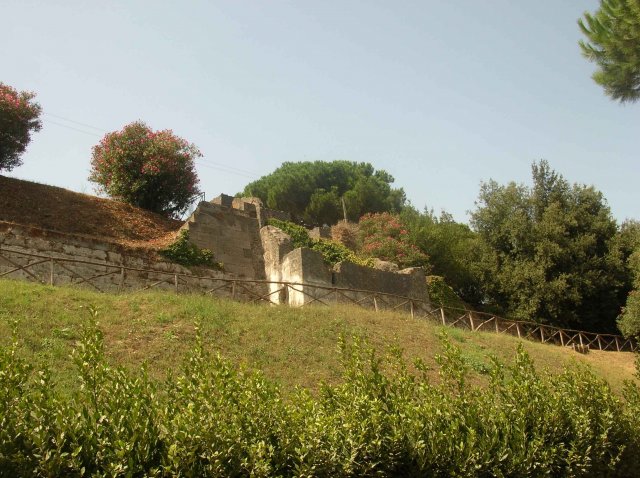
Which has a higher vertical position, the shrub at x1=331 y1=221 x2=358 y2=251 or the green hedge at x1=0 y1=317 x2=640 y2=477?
the shrub at x1=331 y1=221 x2=358 y2=251

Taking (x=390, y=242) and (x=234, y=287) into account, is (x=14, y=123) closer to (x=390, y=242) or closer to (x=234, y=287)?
(x=234, y=287)

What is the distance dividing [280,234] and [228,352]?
29.9 ft

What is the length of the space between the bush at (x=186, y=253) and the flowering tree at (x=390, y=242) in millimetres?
7149

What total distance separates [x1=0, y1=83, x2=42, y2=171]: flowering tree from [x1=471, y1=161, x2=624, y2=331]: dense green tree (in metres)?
16.3

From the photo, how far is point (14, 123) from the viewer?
1994 cm

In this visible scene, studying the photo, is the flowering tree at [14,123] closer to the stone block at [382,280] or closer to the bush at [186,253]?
the bush at [186,253]

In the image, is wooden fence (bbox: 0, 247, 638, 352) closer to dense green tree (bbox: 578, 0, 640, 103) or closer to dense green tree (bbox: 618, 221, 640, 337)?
dense green tree (bbox: 618, 221, 640, 337)

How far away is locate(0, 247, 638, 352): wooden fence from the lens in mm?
15258

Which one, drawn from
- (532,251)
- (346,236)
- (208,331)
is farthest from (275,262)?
(532,251)

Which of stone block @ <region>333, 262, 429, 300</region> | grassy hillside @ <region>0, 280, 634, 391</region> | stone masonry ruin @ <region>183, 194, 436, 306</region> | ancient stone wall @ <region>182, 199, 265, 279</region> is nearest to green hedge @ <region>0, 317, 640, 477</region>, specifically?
grassy hillside @ <region>0, 280, 634, 391</region>

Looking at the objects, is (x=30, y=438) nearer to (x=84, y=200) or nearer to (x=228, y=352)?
(x=228, y=352)

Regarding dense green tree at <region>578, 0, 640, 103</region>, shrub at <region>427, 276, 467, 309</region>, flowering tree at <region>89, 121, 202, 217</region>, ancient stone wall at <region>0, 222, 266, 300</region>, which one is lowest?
shrub at <region>427, 276, 467, 309</region>

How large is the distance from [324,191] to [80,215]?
17.4m

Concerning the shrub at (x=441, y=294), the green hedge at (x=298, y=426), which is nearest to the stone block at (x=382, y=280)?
the shrub at (x=441, y=294)
